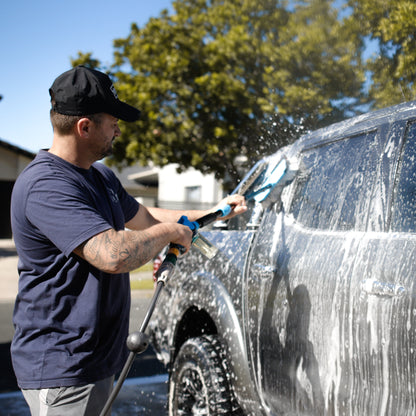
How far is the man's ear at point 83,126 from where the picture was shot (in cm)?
193

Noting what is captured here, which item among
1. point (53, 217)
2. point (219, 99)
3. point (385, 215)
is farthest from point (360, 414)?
point (219, 99)

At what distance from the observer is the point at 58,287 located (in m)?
1.87

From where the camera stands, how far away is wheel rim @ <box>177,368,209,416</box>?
2.84 metres

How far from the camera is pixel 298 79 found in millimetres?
10258

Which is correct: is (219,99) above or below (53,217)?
above

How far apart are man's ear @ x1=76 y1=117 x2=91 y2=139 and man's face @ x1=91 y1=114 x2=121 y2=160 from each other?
18mm

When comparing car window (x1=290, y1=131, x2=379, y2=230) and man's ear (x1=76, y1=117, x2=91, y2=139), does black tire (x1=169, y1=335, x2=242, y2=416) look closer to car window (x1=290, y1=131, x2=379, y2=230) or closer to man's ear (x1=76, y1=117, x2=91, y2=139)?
car window (x1=290, y1=131, x2=379, y2=230)

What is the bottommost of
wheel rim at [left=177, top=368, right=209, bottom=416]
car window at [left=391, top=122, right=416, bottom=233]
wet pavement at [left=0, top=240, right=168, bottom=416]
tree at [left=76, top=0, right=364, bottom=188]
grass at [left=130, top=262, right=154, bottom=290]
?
grass at [left=130, top=262, right=154, bottom=290]

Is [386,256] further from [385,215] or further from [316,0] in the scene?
[316,0]

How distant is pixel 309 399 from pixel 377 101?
347cm

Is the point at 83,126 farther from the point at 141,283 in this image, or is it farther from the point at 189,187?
the point at 189,187

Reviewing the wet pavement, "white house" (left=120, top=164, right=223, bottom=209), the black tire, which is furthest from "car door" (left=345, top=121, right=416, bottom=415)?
"white house" (left=120, top=164, right=223, bottom=209)

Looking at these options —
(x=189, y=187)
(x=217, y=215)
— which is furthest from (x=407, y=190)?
(x=189, y=187)

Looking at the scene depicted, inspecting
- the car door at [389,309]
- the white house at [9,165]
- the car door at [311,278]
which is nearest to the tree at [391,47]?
the car door at [311,278]
